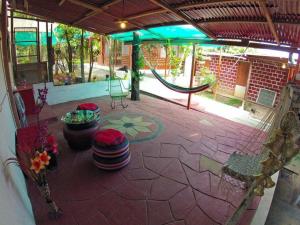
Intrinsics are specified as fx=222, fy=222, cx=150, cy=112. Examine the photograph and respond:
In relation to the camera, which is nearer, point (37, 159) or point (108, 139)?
point (37, 159)

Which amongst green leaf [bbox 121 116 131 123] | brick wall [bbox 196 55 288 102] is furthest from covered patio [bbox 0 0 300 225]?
brick wall [bbox 196 55 288 102]

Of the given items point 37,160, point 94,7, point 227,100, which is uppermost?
point 94,7

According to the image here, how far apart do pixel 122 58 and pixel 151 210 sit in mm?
7578

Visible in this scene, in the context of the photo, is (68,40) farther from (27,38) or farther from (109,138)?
(109,138)

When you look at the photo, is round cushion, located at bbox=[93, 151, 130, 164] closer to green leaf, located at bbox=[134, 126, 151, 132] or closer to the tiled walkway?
the tiled walkway

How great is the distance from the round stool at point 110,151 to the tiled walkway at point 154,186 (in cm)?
11

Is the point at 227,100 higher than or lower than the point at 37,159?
lower

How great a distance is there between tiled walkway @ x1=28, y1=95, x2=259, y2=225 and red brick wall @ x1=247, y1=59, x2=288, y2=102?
2.21 meters

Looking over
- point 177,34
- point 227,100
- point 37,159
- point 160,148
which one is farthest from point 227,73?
point 37,159

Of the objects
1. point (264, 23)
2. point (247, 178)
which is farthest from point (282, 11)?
point (247, 178)

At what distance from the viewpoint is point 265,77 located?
18.7 ft

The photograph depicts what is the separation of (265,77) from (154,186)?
14.8 ft

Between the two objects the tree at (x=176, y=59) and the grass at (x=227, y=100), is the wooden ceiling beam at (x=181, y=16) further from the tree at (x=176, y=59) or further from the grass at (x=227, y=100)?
the tree at (x=176, y=59)

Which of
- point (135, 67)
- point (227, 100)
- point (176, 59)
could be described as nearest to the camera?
point (135, 67)
